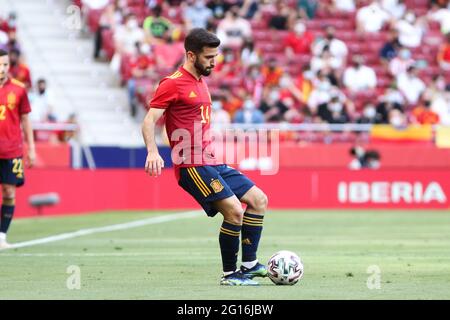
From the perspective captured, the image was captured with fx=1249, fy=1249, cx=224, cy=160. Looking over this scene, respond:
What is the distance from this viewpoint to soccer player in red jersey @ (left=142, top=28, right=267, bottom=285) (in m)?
11.3

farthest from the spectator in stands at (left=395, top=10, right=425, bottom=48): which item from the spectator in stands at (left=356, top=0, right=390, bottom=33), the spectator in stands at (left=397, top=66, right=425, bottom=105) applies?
the spectator in stands at (left=397, top=66, right=425, bottom=105)

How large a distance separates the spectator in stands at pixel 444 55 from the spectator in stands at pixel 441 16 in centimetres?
91

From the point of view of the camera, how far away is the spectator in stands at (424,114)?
29328mm

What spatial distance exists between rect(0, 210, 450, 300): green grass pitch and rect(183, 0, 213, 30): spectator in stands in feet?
28.1

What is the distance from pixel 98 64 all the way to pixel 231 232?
21.0 meters

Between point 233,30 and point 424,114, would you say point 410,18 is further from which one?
point 233,30

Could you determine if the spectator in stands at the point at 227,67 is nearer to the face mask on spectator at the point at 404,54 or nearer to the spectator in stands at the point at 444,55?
the face mask on spectator at the point at 404,54

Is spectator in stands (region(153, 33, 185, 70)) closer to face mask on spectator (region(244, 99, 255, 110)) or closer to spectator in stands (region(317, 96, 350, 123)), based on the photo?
face mask on spectator (region(244, 99, 255, 110))

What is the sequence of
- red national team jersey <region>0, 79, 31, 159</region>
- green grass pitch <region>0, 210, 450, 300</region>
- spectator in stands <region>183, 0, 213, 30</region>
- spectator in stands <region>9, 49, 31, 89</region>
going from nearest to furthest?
green grass pitch <region>0, 210, 450, 300</region>
red national team jersey <region>0, 79, 31, 159</region>
spectator in stands <region>9, 49, 31, 89</region>
spectator in stands <region>183, 0, 213, 30</region>

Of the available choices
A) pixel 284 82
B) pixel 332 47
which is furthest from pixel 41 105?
pixel 332 47

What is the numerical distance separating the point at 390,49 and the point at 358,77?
1.90m

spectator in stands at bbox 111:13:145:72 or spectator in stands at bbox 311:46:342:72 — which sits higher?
spectator in stands at bbox 111:13:145:72

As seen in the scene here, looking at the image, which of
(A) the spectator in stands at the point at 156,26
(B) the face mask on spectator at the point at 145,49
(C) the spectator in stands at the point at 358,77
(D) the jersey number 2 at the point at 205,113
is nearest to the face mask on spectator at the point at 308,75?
(C) the spectator in stands at the point at 358,77

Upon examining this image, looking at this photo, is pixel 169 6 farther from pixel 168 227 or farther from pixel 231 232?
pixel 231 232
